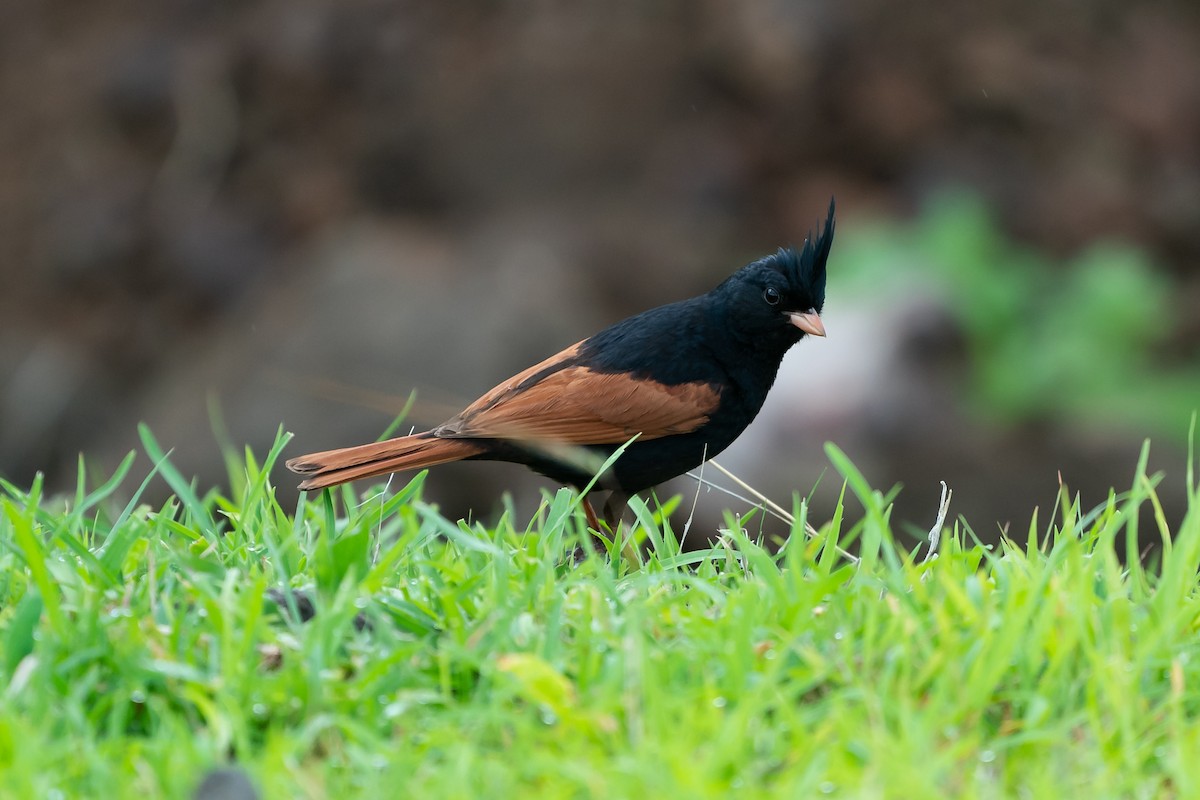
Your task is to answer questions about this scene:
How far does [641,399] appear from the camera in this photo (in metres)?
3.81

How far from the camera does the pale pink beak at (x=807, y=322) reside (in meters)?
3.92

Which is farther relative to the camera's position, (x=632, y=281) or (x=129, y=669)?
(x=632, y=281)

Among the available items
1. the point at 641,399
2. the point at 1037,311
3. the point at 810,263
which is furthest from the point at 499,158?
the point at 641,399

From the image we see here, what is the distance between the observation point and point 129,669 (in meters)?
2.40

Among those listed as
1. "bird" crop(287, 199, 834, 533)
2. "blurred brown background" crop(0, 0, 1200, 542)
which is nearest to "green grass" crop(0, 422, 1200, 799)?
Result: "bird" crop(287, 199, 834, 533)

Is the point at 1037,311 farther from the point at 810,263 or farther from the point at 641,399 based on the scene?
the point at 641,399

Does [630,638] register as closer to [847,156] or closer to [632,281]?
[632,281]

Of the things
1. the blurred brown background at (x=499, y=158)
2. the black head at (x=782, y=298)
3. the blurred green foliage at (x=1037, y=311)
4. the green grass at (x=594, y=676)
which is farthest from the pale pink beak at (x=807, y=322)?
the blurred brown background at (x=499, y=158)

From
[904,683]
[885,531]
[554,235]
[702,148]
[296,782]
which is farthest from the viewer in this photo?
[702,148]

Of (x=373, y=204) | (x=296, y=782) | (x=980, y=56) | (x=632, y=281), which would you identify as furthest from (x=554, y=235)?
(x=296, y=782)

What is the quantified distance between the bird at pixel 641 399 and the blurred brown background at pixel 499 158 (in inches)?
188

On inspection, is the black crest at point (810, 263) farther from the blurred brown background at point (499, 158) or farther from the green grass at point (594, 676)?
the blurred brown background at point (499, 158)

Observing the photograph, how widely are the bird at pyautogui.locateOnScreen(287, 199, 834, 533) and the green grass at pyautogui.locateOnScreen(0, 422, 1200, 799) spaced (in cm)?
74

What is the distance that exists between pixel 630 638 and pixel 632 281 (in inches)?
279
